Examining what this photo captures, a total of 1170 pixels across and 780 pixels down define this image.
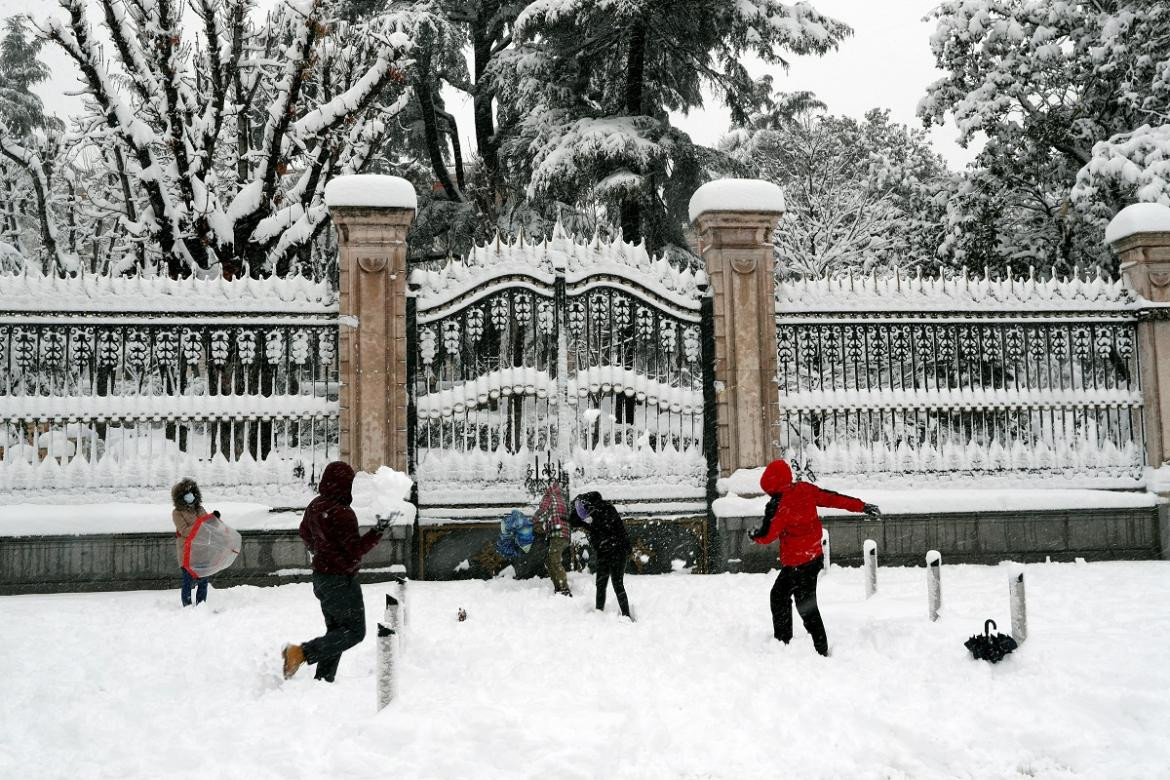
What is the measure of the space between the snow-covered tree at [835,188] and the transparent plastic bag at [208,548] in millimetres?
19165

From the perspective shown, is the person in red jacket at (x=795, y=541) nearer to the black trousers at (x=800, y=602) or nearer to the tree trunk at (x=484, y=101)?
the black trousers at (x=800, y=602)

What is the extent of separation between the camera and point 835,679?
5.29m

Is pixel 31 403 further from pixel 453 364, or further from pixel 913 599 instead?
pixel 913 599

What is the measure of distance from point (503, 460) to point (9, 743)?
4895 millimetres

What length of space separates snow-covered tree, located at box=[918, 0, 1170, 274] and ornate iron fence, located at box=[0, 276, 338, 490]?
1468cm

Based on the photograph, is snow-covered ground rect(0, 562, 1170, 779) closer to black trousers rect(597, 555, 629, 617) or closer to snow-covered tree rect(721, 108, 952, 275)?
black trousers rect(597, 555, 629, 617)

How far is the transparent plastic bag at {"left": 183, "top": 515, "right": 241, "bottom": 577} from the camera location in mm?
7168

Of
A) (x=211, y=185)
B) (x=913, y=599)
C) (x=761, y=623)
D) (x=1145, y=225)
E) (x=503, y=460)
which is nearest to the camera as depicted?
(x=761, y=623)

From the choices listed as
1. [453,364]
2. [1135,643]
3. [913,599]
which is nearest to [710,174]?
[453,364]

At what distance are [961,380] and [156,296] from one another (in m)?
8.51

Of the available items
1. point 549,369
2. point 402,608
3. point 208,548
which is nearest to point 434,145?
point 549,369

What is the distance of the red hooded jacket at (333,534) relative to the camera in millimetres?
5160

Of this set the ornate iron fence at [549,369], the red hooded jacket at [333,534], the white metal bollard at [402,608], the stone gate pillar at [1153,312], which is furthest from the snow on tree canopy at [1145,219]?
the red hooded jacket at [333,534]

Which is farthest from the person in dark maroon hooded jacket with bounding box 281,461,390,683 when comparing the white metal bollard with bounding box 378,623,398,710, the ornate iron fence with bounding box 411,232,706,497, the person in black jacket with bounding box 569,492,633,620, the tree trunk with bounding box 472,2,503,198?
the tree trunk with bounding box 472,2,503,198
